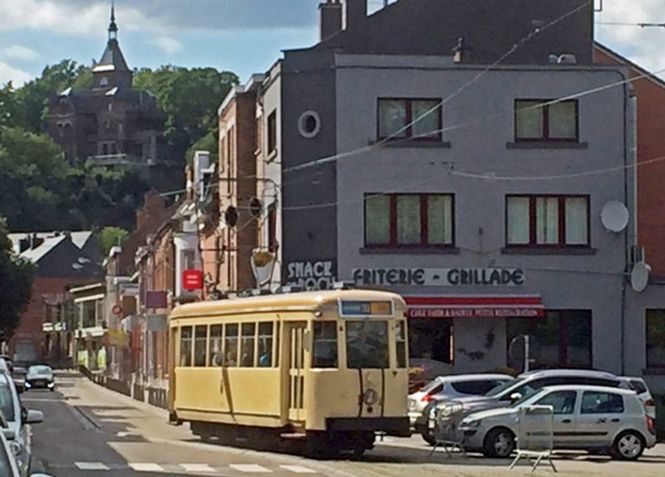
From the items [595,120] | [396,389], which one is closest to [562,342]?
[595,120]

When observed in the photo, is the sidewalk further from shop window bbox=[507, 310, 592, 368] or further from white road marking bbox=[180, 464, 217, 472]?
shop window bbox=[507, 310, 592, 368]

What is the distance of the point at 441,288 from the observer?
4491 centimetres

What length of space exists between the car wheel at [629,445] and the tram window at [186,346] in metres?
9.63

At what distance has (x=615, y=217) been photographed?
45031 millimetres

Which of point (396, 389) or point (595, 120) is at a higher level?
point (595, 120)

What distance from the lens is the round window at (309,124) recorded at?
148 ft

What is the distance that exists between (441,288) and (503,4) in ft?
30.5

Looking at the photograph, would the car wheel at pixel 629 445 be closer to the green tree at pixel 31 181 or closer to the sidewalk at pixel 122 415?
the sidewalk at pixel 122 415

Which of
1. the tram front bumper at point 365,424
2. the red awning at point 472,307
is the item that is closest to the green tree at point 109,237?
the red awning at point 472,307

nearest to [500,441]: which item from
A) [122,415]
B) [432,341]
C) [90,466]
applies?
[90,466]

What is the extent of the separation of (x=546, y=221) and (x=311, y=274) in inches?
269

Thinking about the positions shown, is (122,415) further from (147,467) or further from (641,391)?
(147,467)

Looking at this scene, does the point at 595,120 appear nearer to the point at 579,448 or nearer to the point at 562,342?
the point at 562,342

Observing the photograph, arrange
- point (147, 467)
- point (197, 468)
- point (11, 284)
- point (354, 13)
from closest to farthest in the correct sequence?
point (197, 468) → point (147, 467) → point (354, 13) → point (11, 284)
